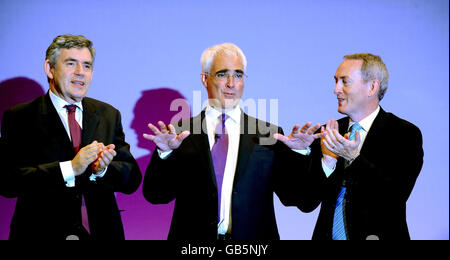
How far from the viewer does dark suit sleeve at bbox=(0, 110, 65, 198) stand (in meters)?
2.78

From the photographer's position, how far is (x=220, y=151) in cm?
297

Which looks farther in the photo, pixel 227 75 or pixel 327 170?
pixel 227 75

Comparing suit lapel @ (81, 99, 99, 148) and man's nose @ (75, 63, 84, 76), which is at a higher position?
man's nose @ (75, 63, 84, 76)

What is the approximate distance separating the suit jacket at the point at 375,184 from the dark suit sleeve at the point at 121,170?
3.26ft

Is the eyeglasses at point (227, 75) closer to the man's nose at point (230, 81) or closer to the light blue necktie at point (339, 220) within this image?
the man's nose at point (230, 81)

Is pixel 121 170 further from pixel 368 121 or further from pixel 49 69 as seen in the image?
pixel 368 121

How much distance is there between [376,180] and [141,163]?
1779 millimetres

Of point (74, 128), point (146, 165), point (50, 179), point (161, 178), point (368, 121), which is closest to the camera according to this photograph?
point (50, 179)

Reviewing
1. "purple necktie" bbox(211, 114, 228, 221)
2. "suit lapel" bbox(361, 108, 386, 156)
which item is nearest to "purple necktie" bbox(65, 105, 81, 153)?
"purple necktie" bbox(211, 114, 228, 221)

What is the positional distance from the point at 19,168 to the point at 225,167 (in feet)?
3.62

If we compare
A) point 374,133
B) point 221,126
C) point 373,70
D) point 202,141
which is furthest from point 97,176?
point 373,70

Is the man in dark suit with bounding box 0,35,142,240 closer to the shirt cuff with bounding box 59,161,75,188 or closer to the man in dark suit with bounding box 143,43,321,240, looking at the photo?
the shirt cuff with bounding box 59,161,75,188

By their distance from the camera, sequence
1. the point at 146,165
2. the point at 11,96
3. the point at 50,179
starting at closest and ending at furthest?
the point at 50,179 → the point at 11,96 → the point at 146,165
